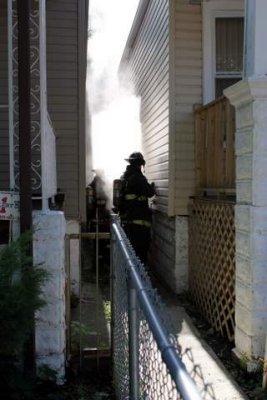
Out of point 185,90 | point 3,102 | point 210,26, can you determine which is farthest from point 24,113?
point 210,26

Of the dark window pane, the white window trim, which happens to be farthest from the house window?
the white window trim

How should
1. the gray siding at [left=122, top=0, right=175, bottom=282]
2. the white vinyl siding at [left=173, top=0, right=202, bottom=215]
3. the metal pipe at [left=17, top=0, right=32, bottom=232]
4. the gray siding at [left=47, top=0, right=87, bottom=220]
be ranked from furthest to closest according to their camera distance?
the gray siding at [left=122, top=0, right=175, bottom=282]
the white vinyl siding at [left=173, top=0, right=202, bottom=215]
the gray siding at [left=47, top=0, right=87, bottom=220]
the metal pipe at [left=17, top=0, right=32, bottom=232]

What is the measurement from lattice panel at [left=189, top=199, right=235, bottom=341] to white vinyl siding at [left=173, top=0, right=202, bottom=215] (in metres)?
0.46

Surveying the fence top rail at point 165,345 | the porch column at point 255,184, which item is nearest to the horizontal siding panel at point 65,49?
the porch column at point 255,184

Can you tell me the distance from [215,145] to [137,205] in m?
2.88

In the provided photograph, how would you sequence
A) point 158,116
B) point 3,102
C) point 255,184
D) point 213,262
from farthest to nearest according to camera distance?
1. point 158,116
2. point 3,102
3. point 213,262
4. point 255,184

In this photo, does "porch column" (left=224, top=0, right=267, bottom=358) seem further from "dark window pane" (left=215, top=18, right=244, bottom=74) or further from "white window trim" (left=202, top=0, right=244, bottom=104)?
"dark window pane" (left=215, top=18, right=244, bottom=74)

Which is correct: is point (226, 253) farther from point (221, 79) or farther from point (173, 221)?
point (221, 79)

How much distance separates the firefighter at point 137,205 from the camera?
9539 mm

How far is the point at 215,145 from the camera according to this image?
7.01 metres

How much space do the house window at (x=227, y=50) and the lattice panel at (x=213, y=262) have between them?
2013 millimetres

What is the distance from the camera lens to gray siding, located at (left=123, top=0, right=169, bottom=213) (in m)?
8.70

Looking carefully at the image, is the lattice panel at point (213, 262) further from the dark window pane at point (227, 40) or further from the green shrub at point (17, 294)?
the green shrub at point (17, 294)

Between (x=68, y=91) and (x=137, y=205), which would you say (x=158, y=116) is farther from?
(x=68, y=91)
